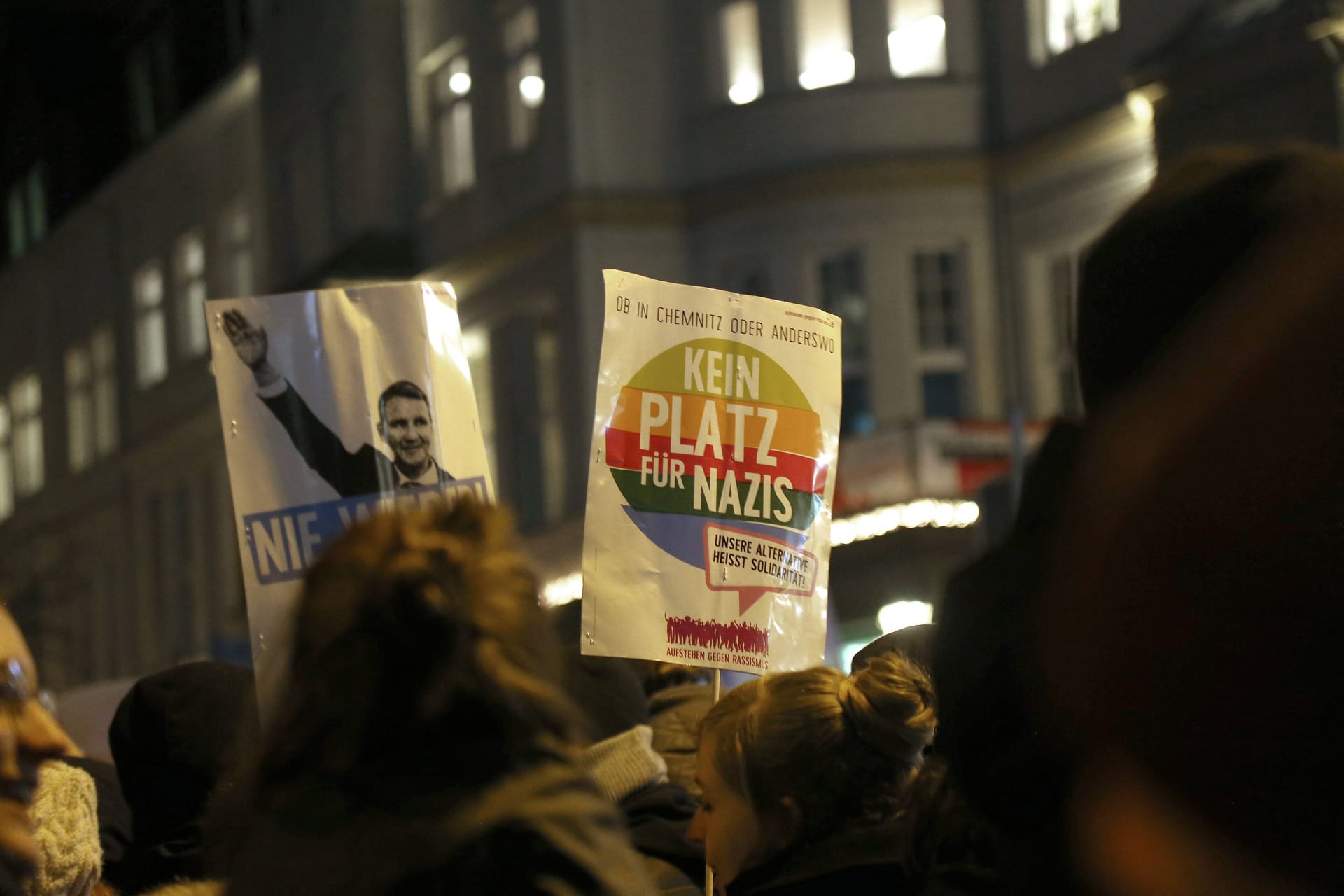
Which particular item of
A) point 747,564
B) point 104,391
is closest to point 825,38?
point 747,564

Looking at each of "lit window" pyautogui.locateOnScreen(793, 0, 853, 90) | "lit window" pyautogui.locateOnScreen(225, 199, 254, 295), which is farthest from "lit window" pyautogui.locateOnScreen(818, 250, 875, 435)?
"lit window" pyautogui.locateOnScreen(225, 199, 254, 295)

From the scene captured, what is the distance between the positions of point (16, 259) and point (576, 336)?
2253 centimetres

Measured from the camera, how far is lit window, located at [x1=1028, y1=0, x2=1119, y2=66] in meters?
16.1

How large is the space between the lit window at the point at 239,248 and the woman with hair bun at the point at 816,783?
24389 millimetres

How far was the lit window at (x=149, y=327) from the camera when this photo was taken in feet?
97.8

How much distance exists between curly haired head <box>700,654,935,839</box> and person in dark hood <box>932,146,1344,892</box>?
1.62 meters

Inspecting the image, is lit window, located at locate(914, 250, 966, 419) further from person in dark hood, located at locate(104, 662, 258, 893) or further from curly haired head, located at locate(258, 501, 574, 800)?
curly haired head, located at locate(258, 501, 574, 800)

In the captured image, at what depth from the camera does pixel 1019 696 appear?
1498 mm

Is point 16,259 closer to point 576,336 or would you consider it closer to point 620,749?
point 576,336

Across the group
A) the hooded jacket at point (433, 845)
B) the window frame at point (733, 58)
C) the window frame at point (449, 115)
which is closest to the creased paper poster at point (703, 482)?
the hooded jacket at point (433, 845)

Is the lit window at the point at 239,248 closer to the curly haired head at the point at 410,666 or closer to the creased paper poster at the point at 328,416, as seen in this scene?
the creased paper poster at the point at 328,416

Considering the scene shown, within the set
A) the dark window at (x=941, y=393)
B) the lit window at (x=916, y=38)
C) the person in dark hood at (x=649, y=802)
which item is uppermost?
the lit window at (x=916, y=38)

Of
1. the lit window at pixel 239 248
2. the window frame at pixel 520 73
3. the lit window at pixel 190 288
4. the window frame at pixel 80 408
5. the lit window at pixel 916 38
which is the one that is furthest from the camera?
the window frame at pixel 80 408

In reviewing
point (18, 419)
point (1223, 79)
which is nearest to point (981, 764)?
point (1223, 79)
